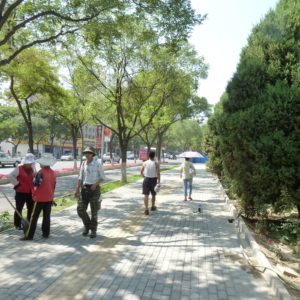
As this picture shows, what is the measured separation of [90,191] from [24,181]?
139 centimetres

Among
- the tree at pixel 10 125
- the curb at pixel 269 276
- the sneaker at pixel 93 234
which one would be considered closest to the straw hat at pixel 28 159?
the sneaker at pixel 93 234

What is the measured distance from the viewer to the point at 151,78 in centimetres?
2356

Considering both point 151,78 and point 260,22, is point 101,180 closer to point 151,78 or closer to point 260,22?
point 260,22

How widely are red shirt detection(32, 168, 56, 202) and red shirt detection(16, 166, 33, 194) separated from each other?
0.74 m

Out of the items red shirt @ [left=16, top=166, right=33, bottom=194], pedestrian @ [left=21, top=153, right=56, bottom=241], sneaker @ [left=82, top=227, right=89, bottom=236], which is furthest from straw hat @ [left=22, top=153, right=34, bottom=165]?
sneaker @ [left=82, top=227, right=89, bottom=236]

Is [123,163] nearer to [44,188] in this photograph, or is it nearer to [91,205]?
[91,205]

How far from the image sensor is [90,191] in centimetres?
826

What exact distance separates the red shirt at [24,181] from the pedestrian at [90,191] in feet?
3.34

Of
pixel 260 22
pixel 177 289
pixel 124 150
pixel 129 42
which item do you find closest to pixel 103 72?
pixel 129 42

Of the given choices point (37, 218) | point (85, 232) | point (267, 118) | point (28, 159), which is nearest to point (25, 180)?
point (28, 159)

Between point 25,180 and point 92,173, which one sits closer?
point 92,173

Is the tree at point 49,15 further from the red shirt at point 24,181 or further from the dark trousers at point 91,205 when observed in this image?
the dark trousers at point 91,205

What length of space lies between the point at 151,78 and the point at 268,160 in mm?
15933

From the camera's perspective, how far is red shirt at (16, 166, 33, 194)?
8461mm
